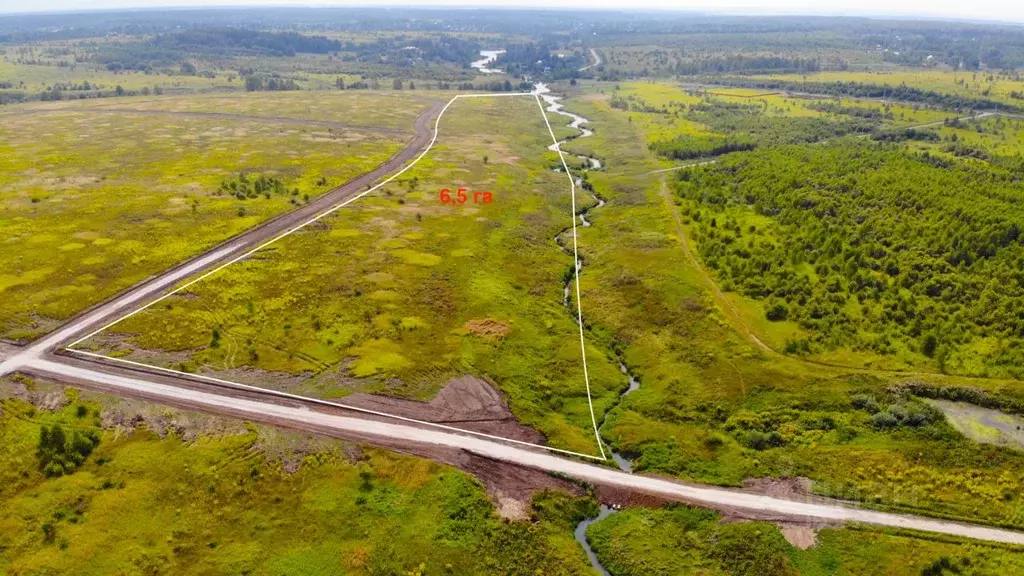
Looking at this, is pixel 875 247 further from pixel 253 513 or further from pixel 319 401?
pixel 253 513

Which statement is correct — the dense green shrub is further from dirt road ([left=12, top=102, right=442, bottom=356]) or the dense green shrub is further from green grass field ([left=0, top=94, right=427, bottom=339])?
green grass field ([left=0, top=94, right=427, bottom=339])

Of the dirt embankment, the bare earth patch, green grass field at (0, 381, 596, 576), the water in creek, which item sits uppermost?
the bare earth patch

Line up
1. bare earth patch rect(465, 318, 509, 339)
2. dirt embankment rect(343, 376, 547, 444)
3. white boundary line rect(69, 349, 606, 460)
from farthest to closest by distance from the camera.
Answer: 1. bare earth patch rect(465, 318, 509, 339)
2. dirt embankment rect(343, 376, 547, 444)
3. white boundary line rect(69, 349, 606, 460)

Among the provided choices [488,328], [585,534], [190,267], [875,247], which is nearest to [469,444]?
[585,534]

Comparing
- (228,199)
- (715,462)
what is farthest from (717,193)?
(228,199)

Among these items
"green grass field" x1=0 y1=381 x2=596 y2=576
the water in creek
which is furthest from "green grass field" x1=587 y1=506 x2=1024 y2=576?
"green grass field" x1=0 y1=381 x2=596 y2=576

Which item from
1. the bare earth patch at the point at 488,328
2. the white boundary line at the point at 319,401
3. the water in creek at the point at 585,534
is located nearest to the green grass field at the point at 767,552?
the water in creek at the point at 585,534
